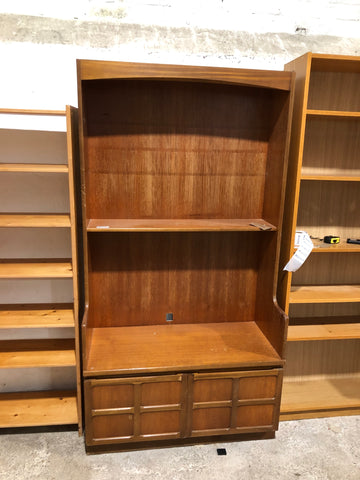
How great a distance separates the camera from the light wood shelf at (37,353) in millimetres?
2371

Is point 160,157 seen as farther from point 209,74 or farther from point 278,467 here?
point 278,467

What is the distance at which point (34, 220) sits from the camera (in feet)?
7.43

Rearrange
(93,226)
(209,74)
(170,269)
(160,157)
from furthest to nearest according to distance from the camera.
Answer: (170,269) → (160,157) → (93,226) → (209,74)

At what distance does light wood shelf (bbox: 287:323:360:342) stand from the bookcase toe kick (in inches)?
12.5

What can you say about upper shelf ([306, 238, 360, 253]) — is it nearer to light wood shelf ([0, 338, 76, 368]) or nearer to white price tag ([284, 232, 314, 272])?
white price tag ([284, 232, 314, 272])

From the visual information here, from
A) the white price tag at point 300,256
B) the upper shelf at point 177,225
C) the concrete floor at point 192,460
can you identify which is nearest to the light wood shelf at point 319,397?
the concrete floor at point 192,460

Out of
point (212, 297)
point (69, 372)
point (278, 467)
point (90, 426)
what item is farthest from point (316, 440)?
point (69, 372)

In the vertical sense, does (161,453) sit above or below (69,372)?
below

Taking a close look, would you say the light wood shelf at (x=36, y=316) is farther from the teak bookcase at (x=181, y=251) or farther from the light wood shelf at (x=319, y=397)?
the light wood shelf at (x=319, y=397)

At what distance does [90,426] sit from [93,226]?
3.72 ft

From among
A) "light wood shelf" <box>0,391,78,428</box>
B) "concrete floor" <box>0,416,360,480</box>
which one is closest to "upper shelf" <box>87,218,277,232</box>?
"light wood shelf" <box>0,391,78,428</box>

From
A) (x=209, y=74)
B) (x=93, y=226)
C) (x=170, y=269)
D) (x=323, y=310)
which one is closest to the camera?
(x=209, y=74)

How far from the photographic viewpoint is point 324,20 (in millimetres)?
2512

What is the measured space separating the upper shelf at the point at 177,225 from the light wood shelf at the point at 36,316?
1.92 feet
